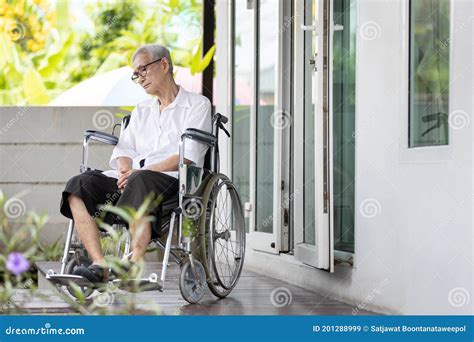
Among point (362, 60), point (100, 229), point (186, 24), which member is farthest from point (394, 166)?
point (186, 24)

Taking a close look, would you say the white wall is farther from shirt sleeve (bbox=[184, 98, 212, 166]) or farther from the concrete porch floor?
shirt sleeve (bbox=[184, 98, 212, 166])

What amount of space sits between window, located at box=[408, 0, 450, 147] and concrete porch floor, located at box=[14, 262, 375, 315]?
2.39ft

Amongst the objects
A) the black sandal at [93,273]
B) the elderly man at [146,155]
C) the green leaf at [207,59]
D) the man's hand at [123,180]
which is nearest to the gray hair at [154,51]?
the elderly man at [146,155]

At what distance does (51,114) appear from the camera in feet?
21.5

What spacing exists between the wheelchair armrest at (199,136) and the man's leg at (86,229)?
17.3 inches

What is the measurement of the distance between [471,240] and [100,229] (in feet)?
4.81

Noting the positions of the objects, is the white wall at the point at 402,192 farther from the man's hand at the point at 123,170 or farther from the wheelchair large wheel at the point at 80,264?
the wheelchair large wheel at the point at 80,264

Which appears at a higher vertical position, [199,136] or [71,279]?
[199,136]

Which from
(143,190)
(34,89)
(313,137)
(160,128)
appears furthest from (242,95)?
(34,89)

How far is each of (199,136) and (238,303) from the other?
0.67 m

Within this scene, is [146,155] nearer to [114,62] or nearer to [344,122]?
[344,122]

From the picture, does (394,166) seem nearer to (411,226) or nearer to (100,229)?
(411,226)

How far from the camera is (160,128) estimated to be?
13.0ft

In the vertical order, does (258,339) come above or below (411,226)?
below
